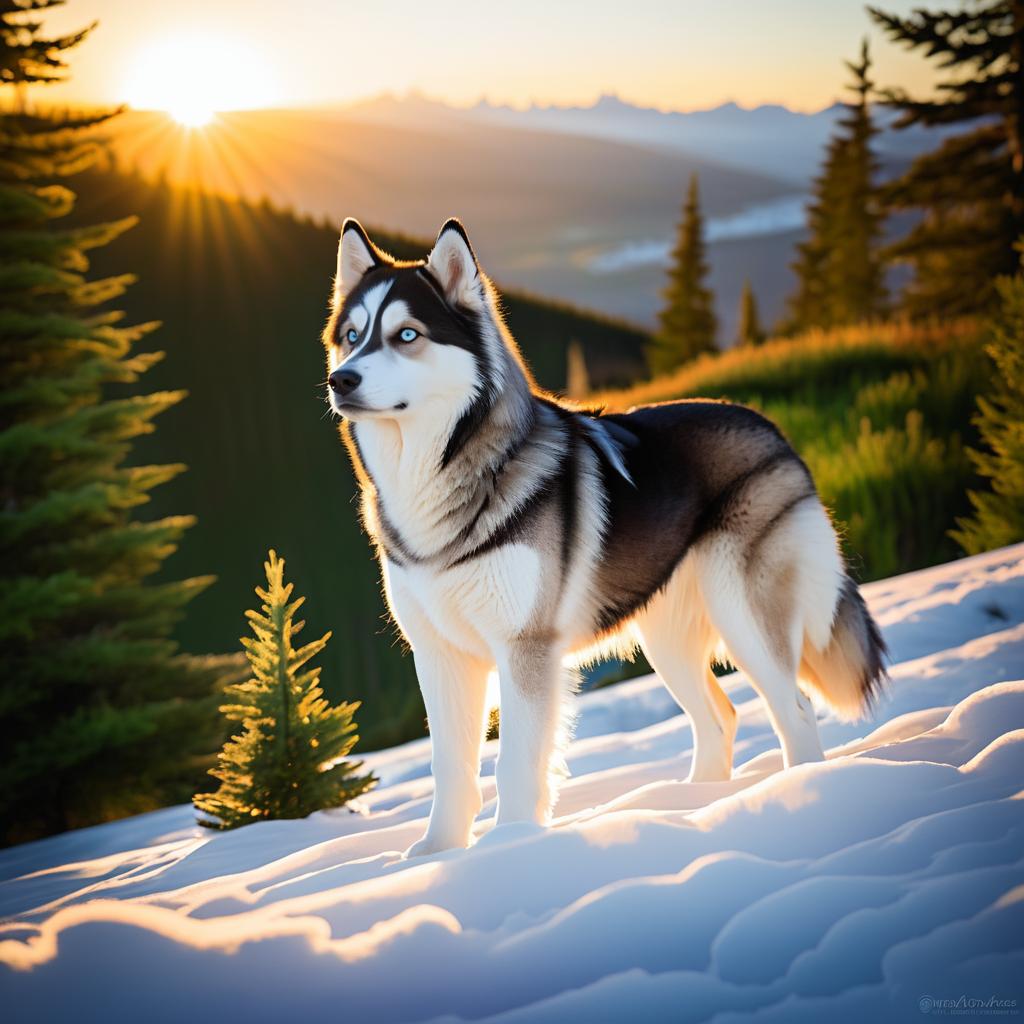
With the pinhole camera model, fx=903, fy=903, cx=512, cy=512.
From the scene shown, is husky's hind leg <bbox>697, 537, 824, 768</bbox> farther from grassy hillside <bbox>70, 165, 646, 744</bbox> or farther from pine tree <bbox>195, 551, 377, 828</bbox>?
grassy hillside <bbox>70, 165, 646, 744</bbox>

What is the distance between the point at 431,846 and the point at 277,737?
151 cm

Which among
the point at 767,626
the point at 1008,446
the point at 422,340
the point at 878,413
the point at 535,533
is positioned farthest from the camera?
A: the point at 878,413

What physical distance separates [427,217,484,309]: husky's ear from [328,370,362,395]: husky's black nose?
551 mm

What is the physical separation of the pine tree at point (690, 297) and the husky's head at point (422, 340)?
2412 centimetres

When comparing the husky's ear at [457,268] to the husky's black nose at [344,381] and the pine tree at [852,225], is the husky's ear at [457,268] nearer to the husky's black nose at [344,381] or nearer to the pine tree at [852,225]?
the husky's black nose at [344,381]

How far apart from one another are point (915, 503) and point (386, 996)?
29.9 ft

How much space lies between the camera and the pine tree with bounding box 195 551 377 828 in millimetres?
4645

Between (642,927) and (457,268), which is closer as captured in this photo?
(642,927)

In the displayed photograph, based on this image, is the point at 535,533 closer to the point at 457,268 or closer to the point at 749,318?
the point at 457,268

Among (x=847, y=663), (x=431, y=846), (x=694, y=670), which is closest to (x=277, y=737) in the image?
(x=431, y=846)

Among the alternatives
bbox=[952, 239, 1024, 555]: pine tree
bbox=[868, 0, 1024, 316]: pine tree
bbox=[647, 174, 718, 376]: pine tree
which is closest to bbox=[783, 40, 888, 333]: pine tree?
bbox=[647, 174, 718, 376]: pine tree

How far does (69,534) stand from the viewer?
8.80 metres

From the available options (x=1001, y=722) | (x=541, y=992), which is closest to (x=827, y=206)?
(x=1001, y=722)

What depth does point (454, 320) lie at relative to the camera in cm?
333
